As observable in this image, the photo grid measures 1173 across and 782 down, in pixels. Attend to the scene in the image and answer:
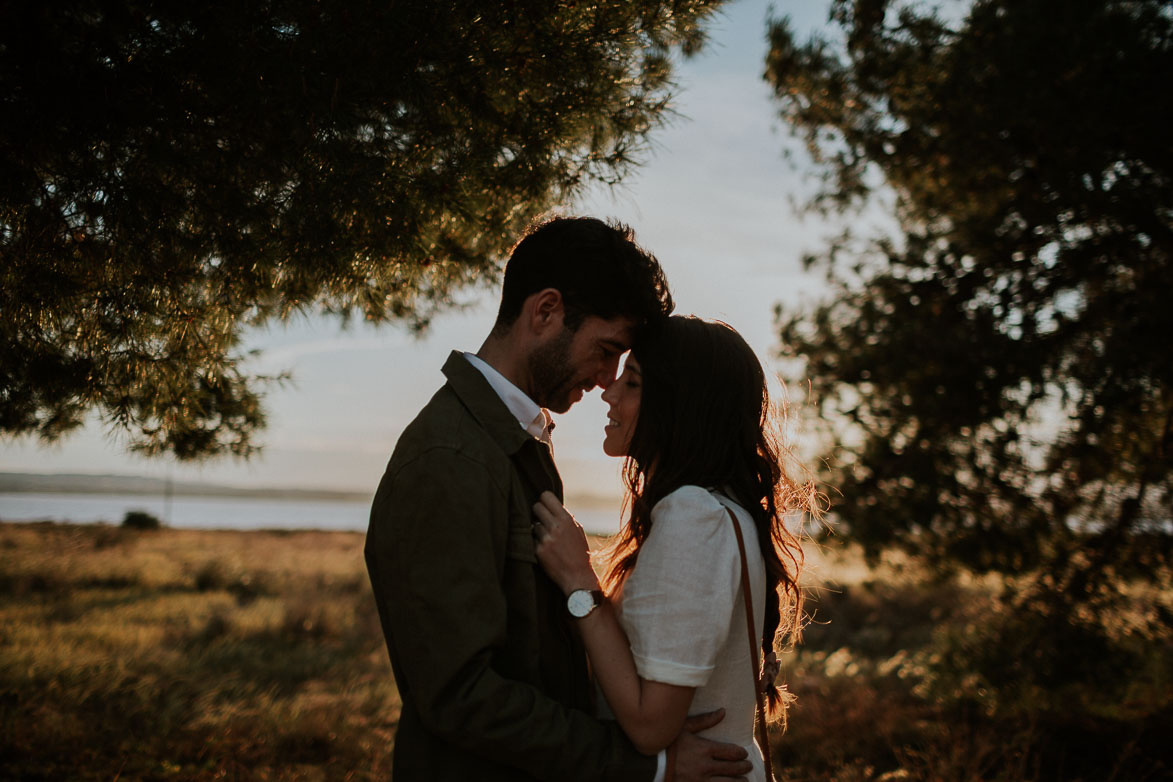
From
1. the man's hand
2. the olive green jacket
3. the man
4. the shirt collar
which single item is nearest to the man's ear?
the man

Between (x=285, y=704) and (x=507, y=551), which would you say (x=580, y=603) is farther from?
(x=285, y=704)

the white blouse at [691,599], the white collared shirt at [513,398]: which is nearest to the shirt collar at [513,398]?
the white collared shirt at [513,398]

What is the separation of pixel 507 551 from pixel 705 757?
747mm

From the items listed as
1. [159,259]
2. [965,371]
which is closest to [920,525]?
[965,371]

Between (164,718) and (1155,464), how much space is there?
7.26m

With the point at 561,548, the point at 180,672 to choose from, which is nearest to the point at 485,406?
the point at 561,548

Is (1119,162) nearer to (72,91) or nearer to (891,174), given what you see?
(891,174)

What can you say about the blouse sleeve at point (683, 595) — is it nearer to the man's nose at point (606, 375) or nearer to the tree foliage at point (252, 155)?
the man's nose at point (606, 375)

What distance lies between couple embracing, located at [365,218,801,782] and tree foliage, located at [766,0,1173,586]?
4.33 metres

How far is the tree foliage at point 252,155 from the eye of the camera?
8.69ft

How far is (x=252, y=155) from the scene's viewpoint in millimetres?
2840

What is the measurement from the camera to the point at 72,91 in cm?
259

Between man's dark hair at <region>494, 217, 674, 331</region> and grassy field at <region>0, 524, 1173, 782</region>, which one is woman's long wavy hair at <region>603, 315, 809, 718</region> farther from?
grassy field at <region>0, 524, 1173, 782</region>

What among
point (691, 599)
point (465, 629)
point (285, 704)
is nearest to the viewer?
point (465, 629)
